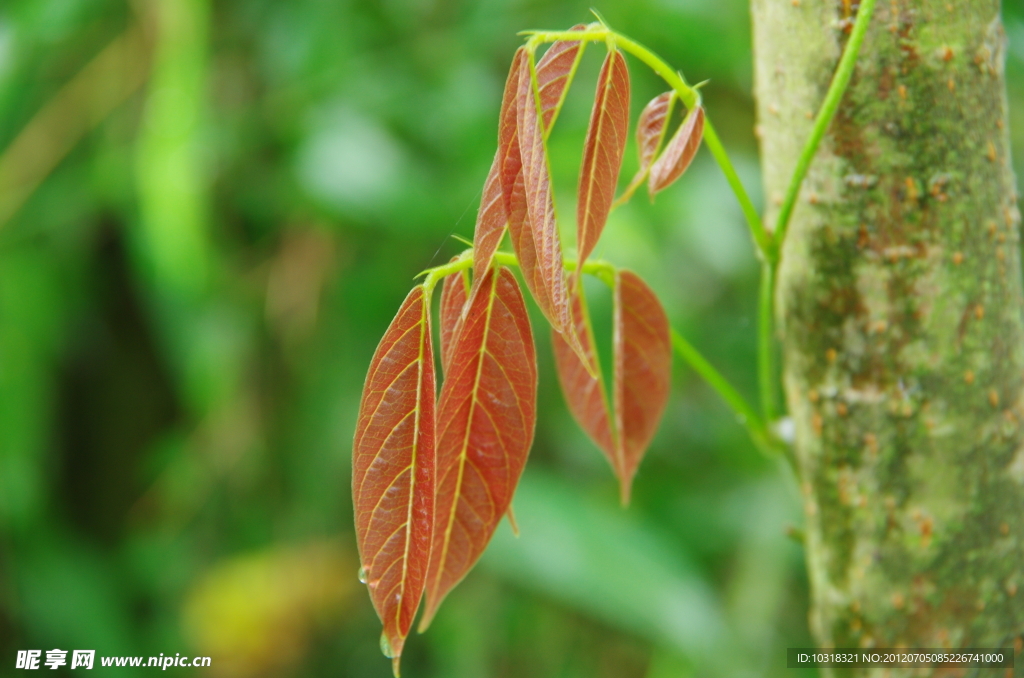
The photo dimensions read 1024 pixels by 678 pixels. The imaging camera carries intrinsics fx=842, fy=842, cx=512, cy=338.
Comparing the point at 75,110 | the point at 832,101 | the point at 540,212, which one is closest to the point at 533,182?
the point at 540,212

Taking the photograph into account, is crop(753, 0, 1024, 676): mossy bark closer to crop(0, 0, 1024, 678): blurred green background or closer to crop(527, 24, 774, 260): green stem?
crop(527, 24, 774, 260): green stem

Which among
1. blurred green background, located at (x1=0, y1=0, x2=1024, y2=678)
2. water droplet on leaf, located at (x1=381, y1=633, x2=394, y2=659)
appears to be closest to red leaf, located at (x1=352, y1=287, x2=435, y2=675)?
water droplet on leaf, located at (x1=381, y1=633, x2=394, y2=659)

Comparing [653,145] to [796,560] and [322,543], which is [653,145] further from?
[322,543]

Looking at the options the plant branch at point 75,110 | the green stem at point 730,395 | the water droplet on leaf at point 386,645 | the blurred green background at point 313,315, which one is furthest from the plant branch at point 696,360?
the plant branch at point 75,110

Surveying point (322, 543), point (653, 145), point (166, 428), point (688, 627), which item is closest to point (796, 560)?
point (688, 627)

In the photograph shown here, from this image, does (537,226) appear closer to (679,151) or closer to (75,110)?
(679,151)

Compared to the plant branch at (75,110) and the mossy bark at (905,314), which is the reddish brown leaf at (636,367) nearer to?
the mossy bark at (905,314)
